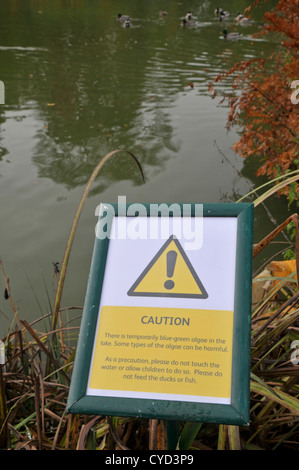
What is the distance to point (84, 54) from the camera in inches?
516

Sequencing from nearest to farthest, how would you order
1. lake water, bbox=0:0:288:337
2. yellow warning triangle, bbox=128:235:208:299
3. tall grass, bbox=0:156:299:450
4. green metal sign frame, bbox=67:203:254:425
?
green metal sign frame, bbox=67:203:254:425, yellow warning triangle, bbox=128:235:208:299, tall grass, bbox=0:156:299:450, lake water, bbox=0:0:288:337

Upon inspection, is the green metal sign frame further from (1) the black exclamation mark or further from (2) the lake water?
(2) the lake water

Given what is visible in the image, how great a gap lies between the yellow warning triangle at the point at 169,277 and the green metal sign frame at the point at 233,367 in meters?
0.10

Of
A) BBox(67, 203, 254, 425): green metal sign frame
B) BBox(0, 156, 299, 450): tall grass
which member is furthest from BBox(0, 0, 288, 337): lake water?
BBox(67, 203, 254, 425): green metal sign frame

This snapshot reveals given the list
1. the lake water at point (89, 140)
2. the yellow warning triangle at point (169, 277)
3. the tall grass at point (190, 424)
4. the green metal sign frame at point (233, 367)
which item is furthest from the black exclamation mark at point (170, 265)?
the lake water at point (89, 140)

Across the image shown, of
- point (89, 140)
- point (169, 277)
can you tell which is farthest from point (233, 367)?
point (89, 140)

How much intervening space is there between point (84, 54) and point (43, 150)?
705 cm

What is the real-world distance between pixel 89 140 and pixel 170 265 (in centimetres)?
624

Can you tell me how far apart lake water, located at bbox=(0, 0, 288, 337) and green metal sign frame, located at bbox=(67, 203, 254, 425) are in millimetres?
939

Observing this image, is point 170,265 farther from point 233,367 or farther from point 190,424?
point 190,424

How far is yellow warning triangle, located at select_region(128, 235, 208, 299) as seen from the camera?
1.32 meters

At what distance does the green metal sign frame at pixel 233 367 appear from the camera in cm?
115

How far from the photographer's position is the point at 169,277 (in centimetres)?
135

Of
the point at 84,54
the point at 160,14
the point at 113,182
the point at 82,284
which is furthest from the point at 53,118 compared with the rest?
the point at 160,14
